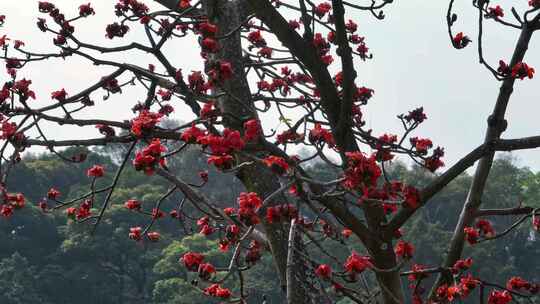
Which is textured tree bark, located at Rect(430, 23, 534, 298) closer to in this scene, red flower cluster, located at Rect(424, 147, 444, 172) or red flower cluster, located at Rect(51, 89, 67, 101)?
red flower cluster, located at Rect(424, 147, 444, 172)

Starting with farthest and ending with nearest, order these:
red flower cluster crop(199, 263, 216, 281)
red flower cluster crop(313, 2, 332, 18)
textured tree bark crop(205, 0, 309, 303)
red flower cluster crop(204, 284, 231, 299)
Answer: red flower cluster crop(313, 2, 332, 18) < textured tree bark crop(205, 0, 309, 303) < red flower cluster crop(204, 284, 231, 299) < red flower cluster crop(199, 263, 216, 281)

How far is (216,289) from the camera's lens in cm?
525

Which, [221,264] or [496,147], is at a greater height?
[221,264]

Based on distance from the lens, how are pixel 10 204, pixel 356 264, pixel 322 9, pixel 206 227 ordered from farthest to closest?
1. pixel 322 9
2. pixel 206 227
3. pixel 10 204
4. pixel 356 264

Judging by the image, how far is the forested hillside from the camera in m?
41.4

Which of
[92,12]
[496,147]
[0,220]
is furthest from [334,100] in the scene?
[0,220]

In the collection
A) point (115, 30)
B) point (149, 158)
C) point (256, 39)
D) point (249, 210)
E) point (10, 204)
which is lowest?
point (249, 210)

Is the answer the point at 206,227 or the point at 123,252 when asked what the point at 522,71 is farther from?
the point at 123,252

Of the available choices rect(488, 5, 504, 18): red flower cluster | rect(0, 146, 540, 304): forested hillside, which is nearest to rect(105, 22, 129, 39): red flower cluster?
rect(488, 5, 504, 18): red flower cluster

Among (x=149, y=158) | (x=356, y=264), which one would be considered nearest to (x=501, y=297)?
(x=356, y=264)

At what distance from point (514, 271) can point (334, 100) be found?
4281 centimetres

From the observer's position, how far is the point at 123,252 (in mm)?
44094

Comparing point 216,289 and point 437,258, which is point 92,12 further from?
point 437,258

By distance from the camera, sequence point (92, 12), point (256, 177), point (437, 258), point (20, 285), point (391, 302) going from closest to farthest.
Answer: point (391, 302)
point (256, 177)
point (92, 12)
point (20, 285)
point (437, 258)
